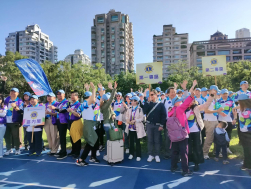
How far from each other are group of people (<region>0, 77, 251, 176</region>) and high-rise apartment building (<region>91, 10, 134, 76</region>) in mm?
56905

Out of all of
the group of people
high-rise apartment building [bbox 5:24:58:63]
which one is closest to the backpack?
the group of people

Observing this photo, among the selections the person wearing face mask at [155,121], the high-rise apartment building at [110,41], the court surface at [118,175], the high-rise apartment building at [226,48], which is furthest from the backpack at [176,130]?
the high-rise apartment building at [226,48]

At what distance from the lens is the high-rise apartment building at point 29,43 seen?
275 feet

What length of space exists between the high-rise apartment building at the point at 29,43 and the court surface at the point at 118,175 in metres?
90.6

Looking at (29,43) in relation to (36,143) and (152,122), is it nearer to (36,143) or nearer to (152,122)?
(36,143)

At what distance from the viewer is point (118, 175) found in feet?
14.4

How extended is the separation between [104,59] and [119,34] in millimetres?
10269

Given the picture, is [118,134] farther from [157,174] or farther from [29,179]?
[29,179]

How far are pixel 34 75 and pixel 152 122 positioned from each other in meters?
4.26

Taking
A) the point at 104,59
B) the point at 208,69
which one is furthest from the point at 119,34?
the point at 208,69

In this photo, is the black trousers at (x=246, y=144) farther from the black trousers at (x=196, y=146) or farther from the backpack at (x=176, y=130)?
the backpack at (x=176, y=130)

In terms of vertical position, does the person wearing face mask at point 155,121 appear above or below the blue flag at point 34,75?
below

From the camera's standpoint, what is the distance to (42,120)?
565 centimetres

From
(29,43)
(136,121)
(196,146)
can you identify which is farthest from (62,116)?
(29,43)
